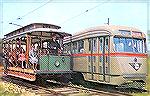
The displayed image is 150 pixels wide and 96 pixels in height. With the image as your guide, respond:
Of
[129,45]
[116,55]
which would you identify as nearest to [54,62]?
[116,55]

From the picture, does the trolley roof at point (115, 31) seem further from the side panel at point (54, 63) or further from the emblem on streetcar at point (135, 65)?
the side panel at point (54, 63)

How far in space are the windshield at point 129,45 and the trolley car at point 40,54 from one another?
3.92 meters

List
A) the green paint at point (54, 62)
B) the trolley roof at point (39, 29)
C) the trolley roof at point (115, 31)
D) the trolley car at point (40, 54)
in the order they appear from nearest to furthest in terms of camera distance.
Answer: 1. the trolley roof at point (115, 31)
2. the green paint at point (54, 62)
3. the trolley car at point (40, 54)
4. the trolley roof at point (39, 29)

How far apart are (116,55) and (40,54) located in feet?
14.2

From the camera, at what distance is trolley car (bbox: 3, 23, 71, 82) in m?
14.9

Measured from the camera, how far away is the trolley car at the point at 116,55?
12461mm

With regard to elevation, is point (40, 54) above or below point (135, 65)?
above

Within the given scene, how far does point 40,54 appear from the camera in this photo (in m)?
14.8

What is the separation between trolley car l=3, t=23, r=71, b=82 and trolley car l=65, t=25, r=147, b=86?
5.76 feet

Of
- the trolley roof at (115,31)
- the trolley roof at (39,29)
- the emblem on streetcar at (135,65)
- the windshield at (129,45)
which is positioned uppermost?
the trolley roof at (39,29)

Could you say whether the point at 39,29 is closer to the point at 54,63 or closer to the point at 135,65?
the point at 54,63

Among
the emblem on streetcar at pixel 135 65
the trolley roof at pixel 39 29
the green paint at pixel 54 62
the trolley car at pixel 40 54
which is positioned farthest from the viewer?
the trolley roof at pixel 39 29

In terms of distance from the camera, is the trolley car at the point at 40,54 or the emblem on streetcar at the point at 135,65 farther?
the trolley car at the point at 40,54

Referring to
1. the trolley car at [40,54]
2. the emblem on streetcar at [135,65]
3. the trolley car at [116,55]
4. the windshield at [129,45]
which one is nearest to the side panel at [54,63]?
the trolley car at [40,54]
